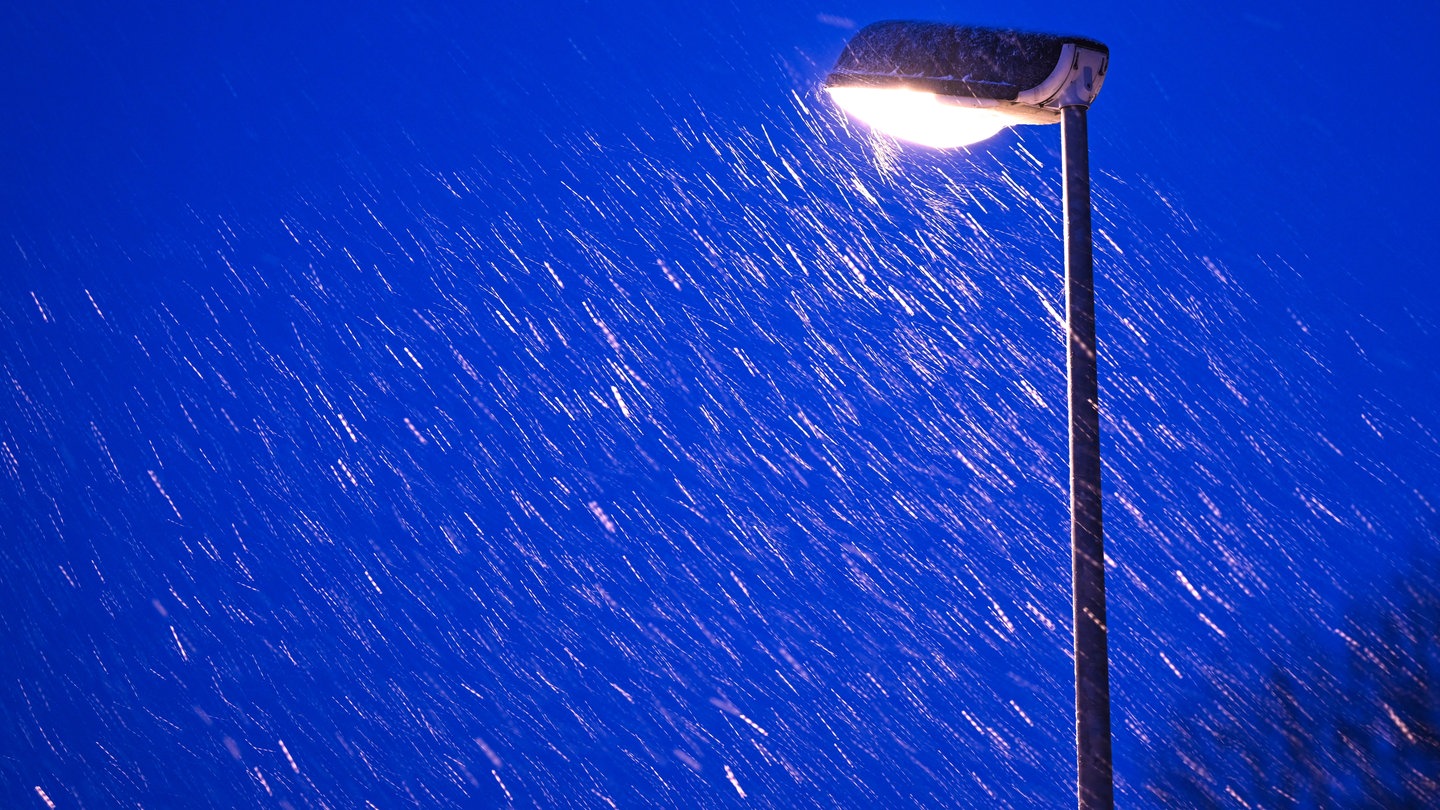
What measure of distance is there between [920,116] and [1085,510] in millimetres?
1187

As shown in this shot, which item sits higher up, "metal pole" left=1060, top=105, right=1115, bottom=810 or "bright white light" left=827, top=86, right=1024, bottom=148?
"bright white light" left=827, top=86, right=1024, bottom=148

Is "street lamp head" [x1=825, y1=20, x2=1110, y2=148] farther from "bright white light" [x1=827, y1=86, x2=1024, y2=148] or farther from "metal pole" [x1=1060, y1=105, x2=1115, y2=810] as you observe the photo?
"metal pole" [x1=1060, y1=105, x2=1115, y2=810]

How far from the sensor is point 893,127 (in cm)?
331

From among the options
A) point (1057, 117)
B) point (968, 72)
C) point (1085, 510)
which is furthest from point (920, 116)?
point (1085, 510)

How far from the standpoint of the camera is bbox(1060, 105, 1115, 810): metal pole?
264cm

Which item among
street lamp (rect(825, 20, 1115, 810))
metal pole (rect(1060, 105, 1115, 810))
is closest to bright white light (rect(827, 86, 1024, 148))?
street lamp (rect(825, 20, 1115, 810))

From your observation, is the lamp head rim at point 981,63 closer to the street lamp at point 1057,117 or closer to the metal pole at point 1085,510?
the street lamp at point 1057,117

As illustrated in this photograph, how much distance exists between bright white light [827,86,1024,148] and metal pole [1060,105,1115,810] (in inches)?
13.4

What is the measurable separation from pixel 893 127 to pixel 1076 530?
1271 millimetres

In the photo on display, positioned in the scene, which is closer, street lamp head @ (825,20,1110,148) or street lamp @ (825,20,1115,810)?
street lamp @ (825,20,1115,810)

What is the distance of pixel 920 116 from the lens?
10.5ft

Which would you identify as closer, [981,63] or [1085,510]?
[1085,510]

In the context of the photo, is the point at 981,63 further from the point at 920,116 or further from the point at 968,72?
the point at 920,116

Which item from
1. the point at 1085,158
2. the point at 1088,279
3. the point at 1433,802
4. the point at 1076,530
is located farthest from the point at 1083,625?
the point at 1433,802
